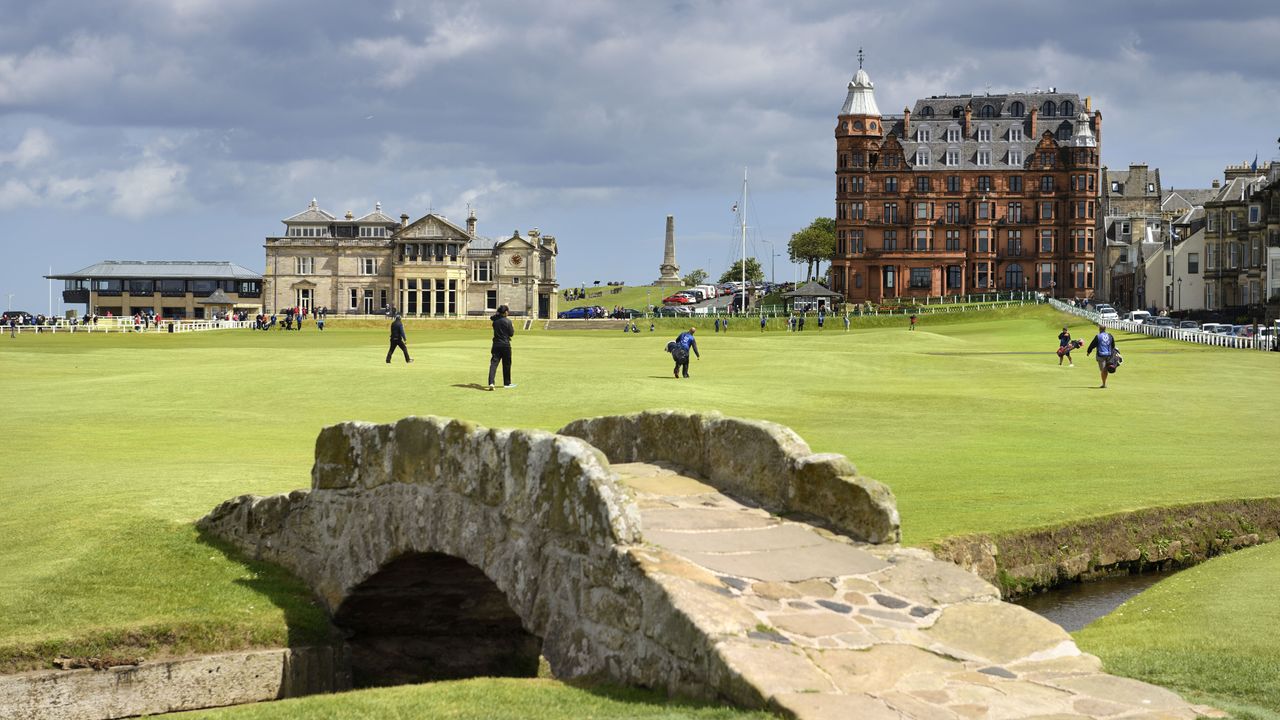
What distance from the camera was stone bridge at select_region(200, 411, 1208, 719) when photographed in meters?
9.98

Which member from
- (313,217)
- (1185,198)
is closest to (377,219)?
(313,217)

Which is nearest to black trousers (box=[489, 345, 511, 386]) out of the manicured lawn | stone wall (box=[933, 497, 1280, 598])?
stone wall (box=[933, 497, 1280, 598])

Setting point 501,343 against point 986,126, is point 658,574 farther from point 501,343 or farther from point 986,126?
point 986,126

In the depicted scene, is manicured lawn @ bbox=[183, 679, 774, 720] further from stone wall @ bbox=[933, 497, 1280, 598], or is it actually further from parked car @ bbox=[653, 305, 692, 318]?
parked car @ bbox=[653, 305, 692, 318]

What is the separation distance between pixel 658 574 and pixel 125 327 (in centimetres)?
12006

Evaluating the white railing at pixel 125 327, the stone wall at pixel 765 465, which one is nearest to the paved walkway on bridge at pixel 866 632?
the stone wall at pixel 765 465

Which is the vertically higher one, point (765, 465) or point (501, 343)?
point (501, 343)

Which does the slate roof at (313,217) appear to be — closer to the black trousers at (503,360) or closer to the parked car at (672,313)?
the parked car at (672,313)

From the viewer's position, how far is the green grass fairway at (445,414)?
1658cm

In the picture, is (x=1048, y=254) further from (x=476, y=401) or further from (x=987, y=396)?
(x=476, y=401)

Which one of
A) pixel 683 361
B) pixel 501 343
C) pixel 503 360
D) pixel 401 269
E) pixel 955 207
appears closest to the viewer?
pixel 501 343

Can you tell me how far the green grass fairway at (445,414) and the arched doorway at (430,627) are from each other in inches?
33.9

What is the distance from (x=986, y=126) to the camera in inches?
5906

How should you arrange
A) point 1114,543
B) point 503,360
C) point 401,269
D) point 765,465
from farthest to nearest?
1. point 401,269
2. point 503,360
3. point 1114,543
4. point 765,465
